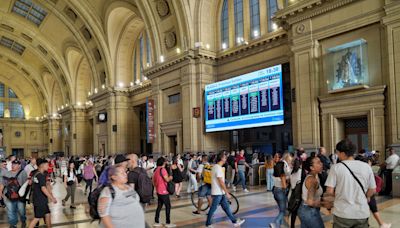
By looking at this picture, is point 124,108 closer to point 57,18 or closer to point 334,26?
point 57,18

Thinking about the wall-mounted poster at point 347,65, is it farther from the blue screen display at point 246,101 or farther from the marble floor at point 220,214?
the marble floor at point 220,214

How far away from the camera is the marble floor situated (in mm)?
7881

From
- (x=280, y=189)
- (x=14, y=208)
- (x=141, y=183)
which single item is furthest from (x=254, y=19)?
(x=14, y=208)

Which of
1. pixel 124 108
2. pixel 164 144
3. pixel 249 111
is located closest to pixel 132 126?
pixel 124 108

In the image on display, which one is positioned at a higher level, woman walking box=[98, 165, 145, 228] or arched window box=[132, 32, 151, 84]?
arched window box=[132, 32, 151, 84]

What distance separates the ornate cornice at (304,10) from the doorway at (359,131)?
441cm

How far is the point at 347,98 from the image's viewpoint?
13414 mm

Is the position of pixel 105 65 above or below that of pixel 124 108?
above

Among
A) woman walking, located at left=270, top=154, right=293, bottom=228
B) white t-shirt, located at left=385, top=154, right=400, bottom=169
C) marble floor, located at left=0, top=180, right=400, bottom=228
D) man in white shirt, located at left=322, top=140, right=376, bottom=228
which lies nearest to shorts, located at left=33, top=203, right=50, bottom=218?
marble floor, located at left=0, top=180, right=400, bottom=228

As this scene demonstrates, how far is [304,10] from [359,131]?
525cm

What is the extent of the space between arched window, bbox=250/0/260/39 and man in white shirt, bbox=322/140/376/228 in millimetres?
16489

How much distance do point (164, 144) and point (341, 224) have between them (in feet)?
67.5

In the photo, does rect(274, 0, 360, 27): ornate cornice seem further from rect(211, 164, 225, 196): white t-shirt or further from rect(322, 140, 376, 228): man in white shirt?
rect(322, 140, 376, 228): man in white shirt

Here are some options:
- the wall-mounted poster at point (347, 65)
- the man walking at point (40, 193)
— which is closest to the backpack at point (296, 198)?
the man walking at point (40, 193)
